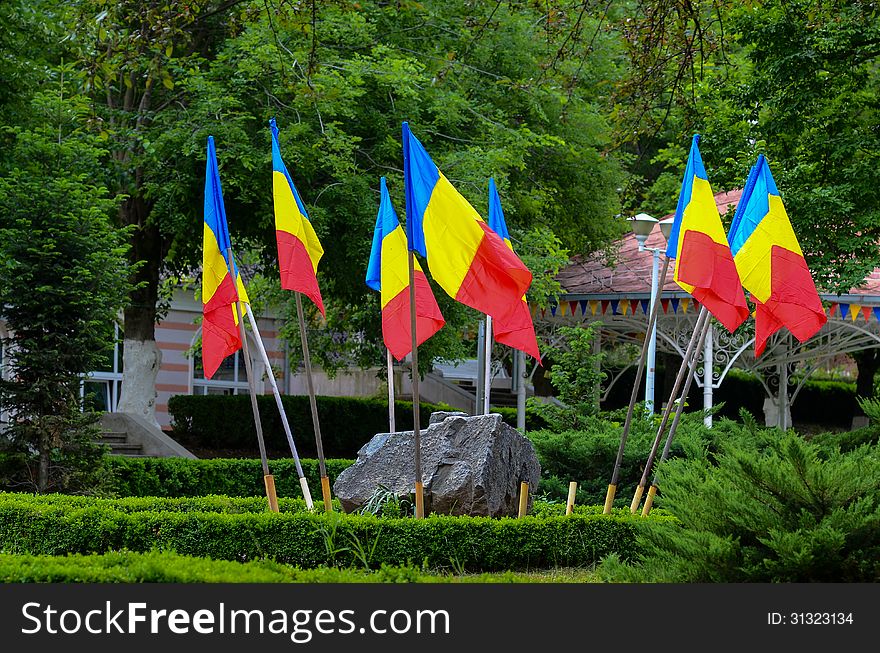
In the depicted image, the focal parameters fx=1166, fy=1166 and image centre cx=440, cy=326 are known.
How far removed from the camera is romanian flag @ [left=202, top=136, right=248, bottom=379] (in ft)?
34.2

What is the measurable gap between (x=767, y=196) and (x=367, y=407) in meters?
16.8

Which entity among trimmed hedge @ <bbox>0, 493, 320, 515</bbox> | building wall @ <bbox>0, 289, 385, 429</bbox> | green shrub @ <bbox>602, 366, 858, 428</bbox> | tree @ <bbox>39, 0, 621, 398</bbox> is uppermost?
tree @ <bbox>39, 0, 621, 398</bbox>

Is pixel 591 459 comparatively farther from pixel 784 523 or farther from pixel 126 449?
pixel 126 449

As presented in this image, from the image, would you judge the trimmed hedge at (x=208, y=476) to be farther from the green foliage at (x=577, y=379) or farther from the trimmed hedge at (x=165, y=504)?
the trimmed hedge at (x=165, y=504)

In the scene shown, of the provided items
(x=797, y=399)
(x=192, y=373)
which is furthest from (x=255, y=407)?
(x=797, y=399)

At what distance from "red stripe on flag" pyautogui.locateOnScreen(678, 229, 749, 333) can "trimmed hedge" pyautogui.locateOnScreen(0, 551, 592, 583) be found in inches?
139

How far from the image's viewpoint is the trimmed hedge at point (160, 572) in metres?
6.47

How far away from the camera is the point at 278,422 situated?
A: 25.1m

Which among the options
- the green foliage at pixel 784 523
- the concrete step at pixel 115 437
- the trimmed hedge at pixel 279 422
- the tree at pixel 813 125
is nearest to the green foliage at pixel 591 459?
the tree at pixel 813 125

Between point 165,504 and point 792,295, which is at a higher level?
point 792,295

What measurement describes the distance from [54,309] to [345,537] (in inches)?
259

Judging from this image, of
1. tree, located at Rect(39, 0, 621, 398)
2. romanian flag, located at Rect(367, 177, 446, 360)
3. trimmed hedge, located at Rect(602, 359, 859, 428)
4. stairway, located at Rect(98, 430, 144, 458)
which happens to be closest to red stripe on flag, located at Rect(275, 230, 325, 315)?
romanian flag, located at Rect(367, 177, 446, 360)

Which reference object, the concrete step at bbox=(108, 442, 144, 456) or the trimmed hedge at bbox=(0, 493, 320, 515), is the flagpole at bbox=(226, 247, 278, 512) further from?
the concrete step at bbox=(108, 442, 144, 456)

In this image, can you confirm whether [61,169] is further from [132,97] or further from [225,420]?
[225,420]
